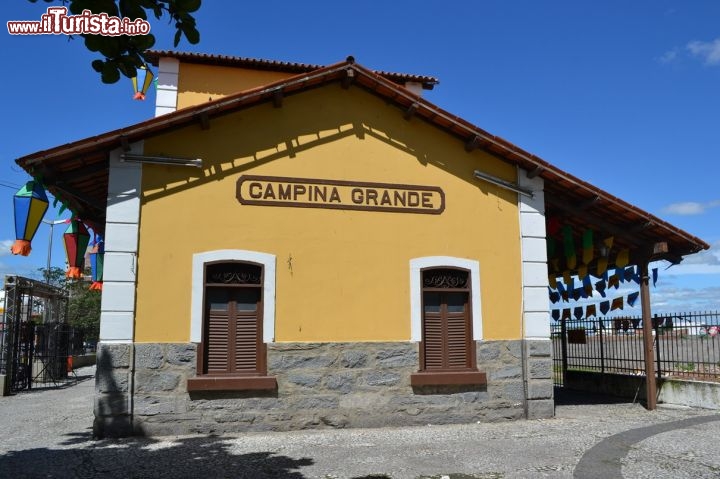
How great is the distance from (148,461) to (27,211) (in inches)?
160

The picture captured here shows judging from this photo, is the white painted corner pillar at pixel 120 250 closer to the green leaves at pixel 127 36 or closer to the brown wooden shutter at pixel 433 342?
the brown wooden shutter at pixel 433 342

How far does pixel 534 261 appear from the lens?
10211 millimetres

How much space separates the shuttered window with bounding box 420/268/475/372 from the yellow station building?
0.02m

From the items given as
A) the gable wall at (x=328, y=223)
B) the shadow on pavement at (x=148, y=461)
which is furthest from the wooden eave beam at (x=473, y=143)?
the shadow on pavement at (x=148, y=461)

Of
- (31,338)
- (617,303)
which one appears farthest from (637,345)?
(31,338)

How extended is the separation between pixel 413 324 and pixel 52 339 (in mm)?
13127

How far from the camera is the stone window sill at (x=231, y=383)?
8.52 metres

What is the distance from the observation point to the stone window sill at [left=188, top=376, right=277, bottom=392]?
852 centimetres

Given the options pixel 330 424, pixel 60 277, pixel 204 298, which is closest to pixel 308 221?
pixel 204 298

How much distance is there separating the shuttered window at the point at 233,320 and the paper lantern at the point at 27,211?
254cm

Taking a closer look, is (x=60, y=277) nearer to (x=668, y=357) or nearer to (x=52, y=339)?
(x=52, y=339)

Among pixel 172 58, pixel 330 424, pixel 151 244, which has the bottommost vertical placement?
pixel 330 424

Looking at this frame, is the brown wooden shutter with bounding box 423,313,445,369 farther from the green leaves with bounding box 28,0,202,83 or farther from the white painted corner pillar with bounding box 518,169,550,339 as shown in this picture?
the green leaves with bounding box 28,0,202,83

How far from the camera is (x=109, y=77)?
3.62m
